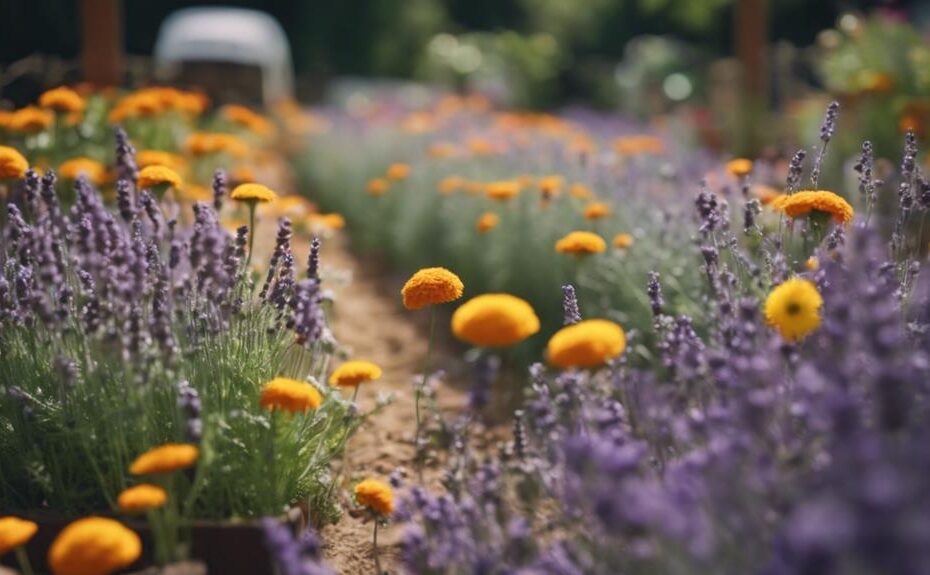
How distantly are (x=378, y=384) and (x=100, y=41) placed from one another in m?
5.27

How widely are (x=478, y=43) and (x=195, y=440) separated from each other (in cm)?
1751

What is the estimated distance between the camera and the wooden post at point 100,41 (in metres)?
8.47

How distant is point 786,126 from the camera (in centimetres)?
1062

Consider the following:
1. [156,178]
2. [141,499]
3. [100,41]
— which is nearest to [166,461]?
[141,499]

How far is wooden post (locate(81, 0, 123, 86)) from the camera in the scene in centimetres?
847

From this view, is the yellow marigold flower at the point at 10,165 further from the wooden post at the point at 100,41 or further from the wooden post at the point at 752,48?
the wooden post at the point at 752,48

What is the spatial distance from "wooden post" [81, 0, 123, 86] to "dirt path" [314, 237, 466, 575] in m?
2.57

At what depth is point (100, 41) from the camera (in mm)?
8531

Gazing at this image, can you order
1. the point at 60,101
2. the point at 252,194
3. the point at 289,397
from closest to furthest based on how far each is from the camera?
1. the point at 289,397
2. the point at 252,194
3. the point at 60,101

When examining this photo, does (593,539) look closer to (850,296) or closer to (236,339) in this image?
(850,296)

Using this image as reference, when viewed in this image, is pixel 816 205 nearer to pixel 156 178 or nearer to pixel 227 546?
pixel 227 546

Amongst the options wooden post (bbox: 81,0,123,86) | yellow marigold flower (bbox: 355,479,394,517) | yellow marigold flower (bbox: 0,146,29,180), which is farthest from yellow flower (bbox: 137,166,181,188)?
wooden post (bbox: 81,0,123,86)

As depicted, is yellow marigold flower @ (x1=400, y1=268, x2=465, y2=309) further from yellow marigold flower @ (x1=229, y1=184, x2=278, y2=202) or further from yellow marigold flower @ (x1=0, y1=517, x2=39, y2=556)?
yellow marigold flower @ (x1=0, y1=517, x2=39, y2=556)

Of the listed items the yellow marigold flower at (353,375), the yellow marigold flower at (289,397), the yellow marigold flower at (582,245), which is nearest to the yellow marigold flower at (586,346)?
the yellow marigold flower at (289,397)
